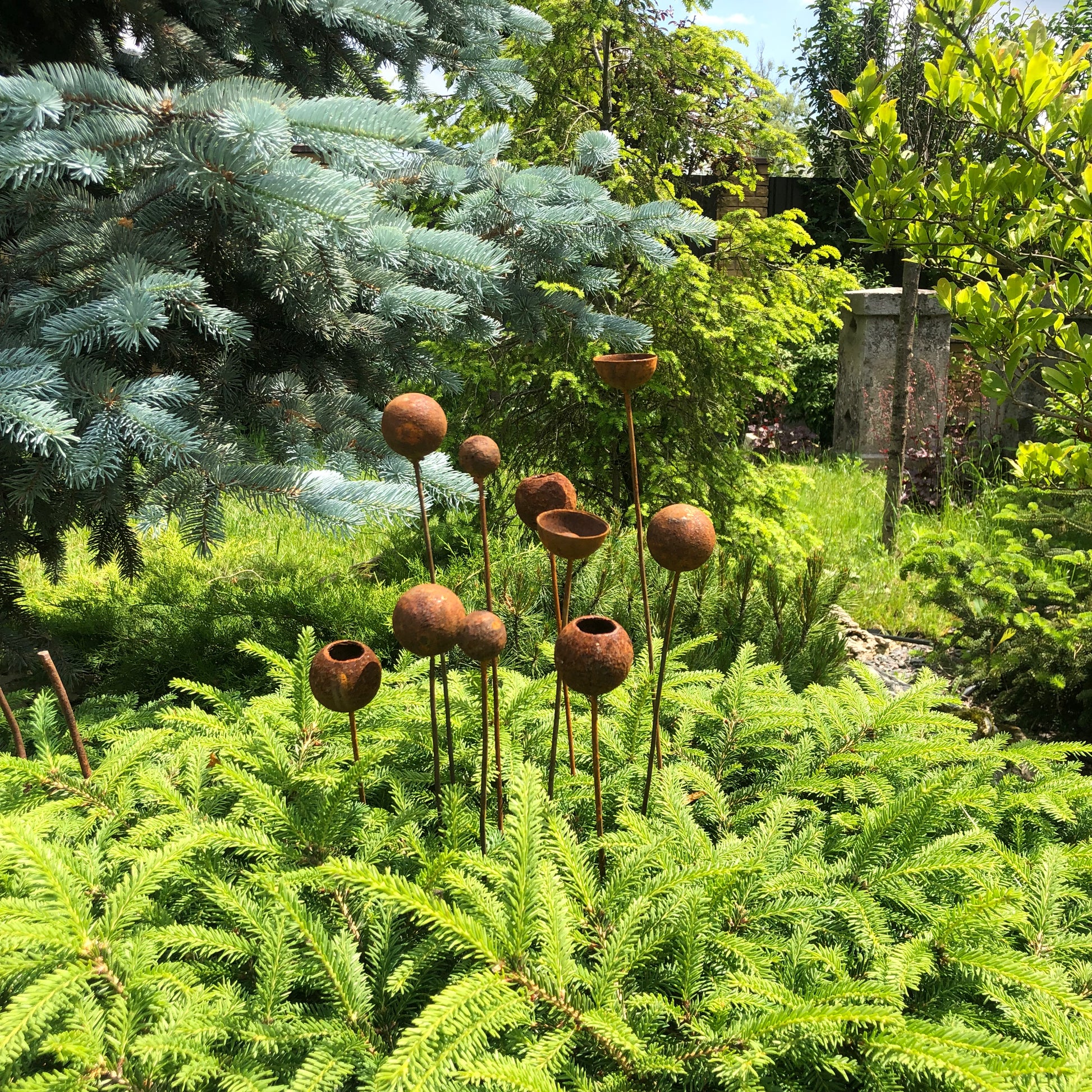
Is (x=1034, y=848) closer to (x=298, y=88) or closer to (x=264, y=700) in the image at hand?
(x=264, y=700)

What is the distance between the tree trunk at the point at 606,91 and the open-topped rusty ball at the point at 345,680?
4039 millimetres

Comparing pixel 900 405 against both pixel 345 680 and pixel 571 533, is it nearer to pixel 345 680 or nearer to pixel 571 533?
pixel 571 533

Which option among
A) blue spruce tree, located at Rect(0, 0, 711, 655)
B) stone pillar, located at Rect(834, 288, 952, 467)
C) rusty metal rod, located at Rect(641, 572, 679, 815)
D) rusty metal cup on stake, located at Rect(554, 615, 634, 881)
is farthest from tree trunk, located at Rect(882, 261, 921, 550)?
rusty metal cup on stake, located at Rect(554, 615, 634, 881)

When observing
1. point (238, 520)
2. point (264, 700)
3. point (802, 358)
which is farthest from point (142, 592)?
point (802, 358)

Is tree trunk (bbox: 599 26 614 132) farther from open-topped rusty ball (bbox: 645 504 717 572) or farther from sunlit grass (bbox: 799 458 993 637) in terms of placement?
open-topped rusty ball (bbox: 645 504 717 572)

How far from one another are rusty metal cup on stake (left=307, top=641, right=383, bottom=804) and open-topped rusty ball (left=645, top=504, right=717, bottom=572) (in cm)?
44

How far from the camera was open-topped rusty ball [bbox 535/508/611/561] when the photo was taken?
1073mm

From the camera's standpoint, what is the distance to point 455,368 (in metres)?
4.20

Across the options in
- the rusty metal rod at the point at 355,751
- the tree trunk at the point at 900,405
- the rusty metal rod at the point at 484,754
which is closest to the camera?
the rusty metal rod at the point at 484,754

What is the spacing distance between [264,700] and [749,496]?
2.77 m

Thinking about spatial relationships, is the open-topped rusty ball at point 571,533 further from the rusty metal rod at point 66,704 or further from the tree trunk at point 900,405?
the tree trunk at point 900,405

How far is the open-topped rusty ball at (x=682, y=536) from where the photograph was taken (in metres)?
1.15

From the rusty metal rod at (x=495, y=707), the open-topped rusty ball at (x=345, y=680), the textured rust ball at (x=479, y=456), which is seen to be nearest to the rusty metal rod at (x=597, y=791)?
the rusty metal rod at (x=495, y=707)

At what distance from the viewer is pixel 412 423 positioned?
122cm
